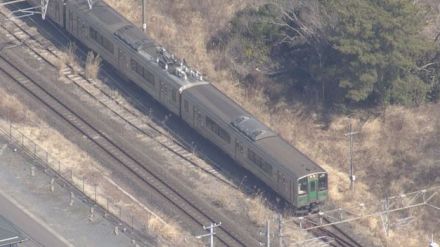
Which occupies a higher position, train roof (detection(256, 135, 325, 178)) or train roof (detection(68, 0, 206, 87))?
train roof (detection(68, 0, 206, 87))

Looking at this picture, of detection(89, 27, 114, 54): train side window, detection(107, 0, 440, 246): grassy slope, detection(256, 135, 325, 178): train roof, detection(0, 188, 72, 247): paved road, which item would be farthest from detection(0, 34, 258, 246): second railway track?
detection(107, 0, 440, 246): grassy slope

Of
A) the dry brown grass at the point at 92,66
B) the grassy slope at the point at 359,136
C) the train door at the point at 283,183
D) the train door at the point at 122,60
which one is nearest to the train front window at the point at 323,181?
the train door at the point at 283,183

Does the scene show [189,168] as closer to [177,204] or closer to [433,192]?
[177,204]

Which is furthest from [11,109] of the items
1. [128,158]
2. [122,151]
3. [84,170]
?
[128,158]

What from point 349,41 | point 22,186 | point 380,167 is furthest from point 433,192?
point 22,186

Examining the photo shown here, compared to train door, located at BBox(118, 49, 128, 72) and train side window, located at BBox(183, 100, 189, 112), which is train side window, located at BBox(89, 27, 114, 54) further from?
train side window, located at BBox(183, 100, 189, 112)

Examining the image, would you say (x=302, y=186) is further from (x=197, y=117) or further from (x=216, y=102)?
(x=197, y=117)
